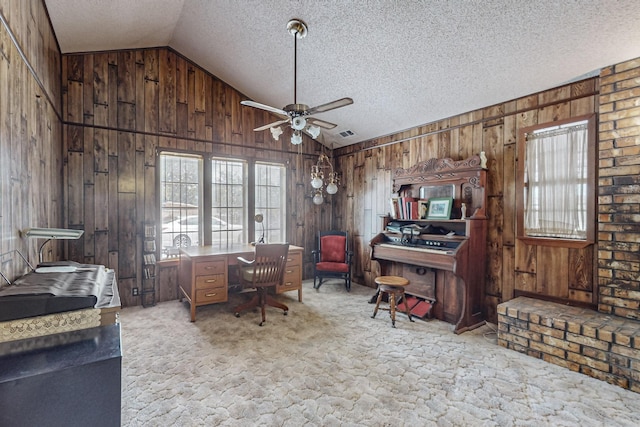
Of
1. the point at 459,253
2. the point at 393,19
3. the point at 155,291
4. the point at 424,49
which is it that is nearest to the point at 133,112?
the point at 155,291

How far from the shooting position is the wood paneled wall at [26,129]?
1.73 meters

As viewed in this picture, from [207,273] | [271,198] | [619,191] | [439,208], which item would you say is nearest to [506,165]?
[439,208]

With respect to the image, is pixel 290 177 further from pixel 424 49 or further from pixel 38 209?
pixel 38 209

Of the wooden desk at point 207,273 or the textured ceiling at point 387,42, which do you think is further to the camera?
the wooden desk at point 207,273

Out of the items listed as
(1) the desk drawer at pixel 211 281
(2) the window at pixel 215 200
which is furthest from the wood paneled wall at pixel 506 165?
(1) the desk drawer at pixel 211 281

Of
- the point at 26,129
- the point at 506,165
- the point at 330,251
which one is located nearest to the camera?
the point at 26,129

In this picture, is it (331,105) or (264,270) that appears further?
(264,270)

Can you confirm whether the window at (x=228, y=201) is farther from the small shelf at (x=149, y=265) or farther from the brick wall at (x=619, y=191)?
the brick wall at (x=619, y=191)

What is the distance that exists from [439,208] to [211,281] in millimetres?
2977

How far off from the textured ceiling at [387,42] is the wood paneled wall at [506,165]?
16 centimetres

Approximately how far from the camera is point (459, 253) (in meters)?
3.19

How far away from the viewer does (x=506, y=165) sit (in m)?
3.37

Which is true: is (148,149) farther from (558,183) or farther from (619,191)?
(619,191)

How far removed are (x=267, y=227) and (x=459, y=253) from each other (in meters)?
3.18
